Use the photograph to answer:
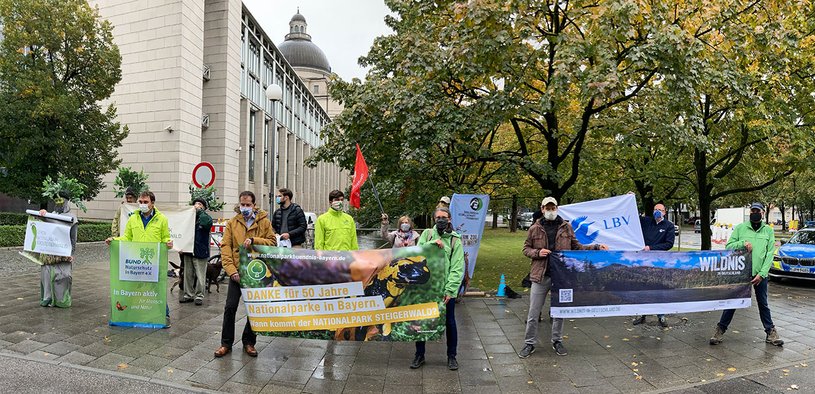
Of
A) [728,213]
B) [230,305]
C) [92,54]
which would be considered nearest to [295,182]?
[92,54]

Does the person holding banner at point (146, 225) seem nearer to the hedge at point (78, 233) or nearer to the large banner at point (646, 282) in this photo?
the large banner at point (646, 282)

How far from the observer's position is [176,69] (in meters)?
27.5

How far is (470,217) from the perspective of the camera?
10469 millimetres

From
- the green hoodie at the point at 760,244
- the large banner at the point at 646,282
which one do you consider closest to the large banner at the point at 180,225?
the large banner at the point at 646,282

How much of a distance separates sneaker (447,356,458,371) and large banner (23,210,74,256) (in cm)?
605

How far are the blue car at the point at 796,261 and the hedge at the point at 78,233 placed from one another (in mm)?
20122

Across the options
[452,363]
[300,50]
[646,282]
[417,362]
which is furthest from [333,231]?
[300,50]

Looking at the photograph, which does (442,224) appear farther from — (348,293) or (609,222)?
(609,222)

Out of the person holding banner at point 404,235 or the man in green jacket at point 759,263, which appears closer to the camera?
the man in green jacket at point 759,263

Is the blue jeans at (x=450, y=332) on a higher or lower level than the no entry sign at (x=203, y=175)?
lower

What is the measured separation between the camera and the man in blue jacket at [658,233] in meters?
7.81

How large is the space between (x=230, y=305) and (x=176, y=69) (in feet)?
82.8

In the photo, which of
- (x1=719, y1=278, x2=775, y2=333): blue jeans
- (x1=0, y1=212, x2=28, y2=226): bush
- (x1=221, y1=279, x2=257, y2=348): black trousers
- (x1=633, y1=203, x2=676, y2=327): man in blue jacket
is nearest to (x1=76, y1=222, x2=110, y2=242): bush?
(x1=0, y1=212, x2=28, y2=226): bush

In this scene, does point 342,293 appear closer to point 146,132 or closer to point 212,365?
point 212,365
